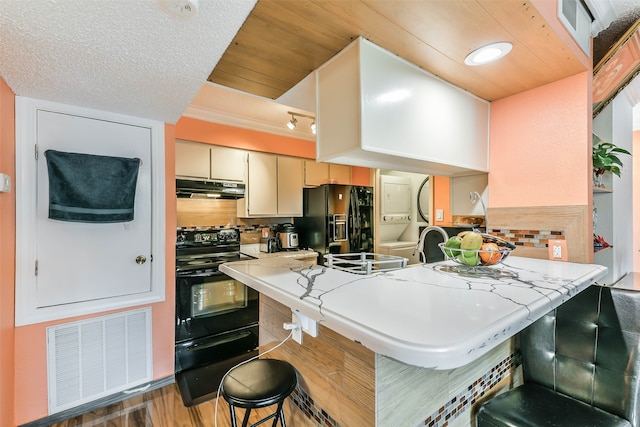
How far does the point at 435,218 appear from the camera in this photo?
2.38 m

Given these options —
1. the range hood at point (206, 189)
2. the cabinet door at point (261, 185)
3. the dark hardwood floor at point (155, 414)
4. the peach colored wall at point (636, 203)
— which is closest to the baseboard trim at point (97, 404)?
the dark hardwood floor at point (155, 414)

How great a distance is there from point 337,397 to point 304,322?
27 cm

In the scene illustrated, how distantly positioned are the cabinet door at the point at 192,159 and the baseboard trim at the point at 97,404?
188cm

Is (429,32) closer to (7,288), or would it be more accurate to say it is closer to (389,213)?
(7,288)

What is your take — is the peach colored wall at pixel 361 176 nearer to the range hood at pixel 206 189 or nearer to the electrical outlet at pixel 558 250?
the range hood at pixel 206 189

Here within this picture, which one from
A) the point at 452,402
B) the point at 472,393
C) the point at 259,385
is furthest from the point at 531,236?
the point at 259,385

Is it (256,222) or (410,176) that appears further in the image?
(410,176)

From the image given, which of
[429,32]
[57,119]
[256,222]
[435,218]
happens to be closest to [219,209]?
[256,222]

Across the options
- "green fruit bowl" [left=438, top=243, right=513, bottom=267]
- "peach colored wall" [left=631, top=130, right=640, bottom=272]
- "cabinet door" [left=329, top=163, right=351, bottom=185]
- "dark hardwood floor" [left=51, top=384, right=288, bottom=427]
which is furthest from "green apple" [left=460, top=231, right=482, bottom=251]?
"peach colored wall" [left=631, top=130, right=640, bottom=272]

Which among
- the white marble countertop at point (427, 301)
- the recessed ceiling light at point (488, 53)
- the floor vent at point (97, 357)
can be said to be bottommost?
the floor vent at point (97, 357)

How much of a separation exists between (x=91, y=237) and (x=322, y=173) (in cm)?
281

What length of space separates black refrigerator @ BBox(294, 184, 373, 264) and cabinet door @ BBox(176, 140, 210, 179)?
1405 mm

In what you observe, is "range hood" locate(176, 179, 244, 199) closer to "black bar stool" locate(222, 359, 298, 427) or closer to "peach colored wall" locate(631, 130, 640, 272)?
"black bar stool" locate(222, 359, 298, 427)

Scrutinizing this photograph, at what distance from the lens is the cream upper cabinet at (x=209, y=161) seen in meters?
2.90
